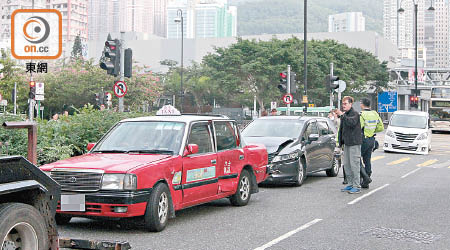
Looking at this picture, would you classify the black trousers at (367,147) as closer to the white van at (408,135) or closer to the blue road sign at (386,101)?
the white van at (408,135)

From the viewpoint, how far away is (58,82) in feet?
196

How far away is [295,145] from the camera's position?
14.0 m

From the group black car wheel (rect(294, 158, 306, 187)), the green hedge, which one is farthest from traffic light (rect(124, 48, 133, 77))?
black car wheel (rect(294, 158, 306, 187))

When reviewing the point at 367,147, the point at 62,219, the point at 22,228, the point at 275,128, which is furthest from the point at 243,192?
the point at 22,228

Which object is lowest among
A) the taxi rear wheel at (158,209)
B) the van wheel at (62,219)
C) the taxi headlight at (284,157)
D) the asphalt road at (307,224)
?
the asphalt road at (307,224)

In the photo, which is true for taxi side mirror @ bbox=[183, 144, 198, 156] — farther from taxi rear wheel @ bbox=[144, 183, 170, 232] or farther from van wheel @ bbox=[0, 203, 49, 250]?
van wheel @ bbox=[0, 203, 49, 250]

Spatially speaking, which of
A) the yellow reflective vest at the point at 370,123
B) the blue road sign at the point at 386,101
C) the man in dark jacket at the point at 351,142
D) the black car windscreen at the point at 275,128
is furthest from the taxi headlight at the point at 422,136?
the blue road sign at the point at 386,101

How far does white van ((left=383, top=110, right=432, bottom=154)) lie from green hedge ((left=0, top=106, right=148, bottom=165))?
1383 cm

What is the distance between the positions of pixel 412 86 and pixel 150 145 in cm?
8850

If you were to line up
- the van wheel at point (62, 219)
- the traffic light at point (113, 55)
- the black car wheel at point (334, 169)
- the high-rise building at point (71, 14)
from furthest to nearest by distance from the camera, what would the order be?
the high-rise building at point (71, 14), the traffic light at point (113, 55), the black car wheel at point (334, 169), the van wheel at point (62, 219)

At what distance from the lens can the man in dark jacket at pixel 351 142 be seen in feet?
41.0

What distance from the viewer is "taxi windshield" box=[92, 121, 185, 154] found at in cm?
904

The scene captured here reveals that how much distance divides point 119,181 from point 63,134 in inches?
290

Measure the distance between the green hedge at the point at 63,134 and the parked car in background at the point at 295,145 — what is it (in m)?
3.62
